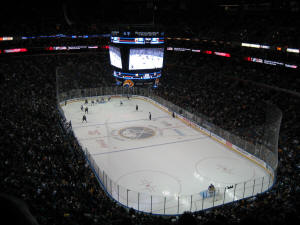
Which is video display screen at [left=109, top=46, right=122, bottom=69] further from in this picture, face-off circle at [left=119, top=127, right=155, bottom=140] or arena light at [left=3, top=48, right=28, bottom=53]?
arena light at [left=3, top=48, right=28, bottom=53]

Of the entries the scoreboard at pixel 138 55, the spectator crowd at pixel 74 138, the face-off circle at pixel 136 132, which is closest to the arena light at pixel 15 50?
the spectator crowd at pixel 74 138

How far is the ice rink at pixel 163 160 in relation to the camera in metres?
14.5

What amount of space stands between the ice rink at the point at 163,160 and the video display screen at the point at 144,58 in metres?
5.22

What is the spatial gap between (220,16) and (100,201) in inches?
1336

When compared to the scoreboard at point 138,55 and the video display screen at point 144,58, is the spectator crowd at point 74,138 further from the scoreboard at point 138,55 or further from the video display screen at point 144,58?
the video display screen at point 144,58

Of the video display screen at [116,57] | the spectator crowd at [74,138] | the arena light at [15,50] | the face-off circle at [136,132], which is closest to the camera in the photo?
the spectator crowd at [74,138]

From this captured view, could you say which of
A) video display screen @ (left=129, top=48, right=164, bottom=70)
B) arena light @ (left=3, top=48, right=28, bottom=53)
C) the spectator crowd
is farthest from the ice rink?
arena light @ (left=3, top=48, right=28, bottom=53)

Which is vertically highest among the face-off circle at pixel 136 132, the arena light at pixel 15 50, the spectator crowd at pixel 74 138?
the arena light at pixel 15 50

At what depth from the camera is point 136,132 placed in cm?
2398

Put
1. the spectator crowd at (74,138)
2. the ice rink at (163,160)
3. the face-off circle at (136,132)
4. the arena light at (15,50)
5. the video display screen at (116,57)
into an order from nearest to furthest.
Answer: the spectator crowd at (74,138), the ice rink at (163,160), the face-off circle at (136,132), the video display screen at (116,57), the arena light at (15,50)

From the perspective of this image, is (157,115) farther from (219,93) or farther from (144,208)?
(144,208)

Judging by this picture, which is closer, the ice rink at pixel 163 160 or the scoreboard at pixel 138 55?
the ice rink at pixel 163 160

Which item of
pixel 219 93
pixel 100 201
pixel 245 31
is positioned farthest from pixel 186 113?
pixel 100 201

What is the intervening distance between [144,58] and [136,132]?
6024mm
